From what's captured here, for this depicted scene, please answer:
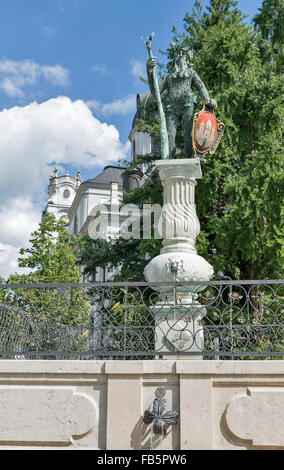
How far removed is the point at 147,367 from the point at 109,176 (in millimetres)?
45260

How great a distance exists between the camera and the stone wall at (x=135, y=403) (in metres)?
5.02

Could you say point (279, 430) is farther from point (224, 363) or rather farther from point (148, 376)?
point (148, 376)

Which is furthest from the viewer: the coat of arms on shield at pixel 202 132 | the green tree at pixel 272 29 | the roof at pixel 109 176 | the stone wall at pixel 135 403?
the roof at pixel 109 176

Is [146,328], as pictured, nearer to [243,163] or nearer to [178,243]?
[178,243]

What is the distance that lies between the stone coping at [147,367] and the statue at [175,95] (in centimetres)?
511

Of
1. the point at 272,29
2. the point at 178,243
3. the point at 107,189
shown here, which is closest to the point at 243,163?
the point at 272,29

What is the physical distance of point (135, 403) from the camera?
203 inches

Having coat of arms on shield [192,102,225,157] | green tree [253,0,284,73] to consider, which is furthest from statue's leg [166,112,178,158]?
green tree [253,0,284,73]

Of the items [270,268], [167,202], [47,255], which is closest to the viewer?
[167,202]

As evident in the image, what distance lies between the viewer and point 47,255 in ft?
70.6

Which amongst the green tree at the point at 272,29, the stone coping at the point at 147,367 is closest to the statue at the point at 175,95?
the stone coping at the point at 147,367

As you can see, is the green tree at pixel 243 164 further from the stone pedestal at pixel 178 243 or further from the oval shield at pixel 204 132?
the stone pedestal at pixel 178 243

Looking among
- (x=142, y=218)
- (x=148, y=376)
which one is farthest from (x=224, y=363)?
(x=142, y=218)

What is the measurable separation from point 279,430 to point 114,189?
41.4m
